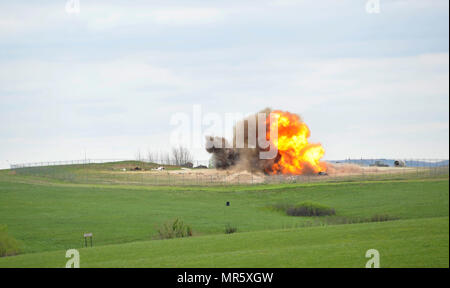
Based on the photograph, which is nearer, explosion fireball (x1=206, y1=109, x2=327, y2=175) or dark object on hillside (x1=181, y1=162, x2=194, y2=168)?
explosion fireball (x1=206, y1=109, x2=327, y2=175)

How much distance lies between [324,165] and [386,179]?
10603mm

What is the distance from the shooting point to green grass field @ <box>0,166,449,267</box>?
72.3ft

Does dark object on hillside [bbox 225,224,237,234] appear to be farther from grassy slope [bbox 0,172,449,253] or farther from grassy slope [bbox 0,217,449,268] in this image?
grassy slope [bbox 0,217,449,268]

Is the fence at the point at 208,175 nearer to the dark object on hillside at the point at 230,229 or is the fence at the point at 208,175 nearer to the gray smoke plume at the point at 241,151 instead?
the gray smoke plume at the point at 241,151

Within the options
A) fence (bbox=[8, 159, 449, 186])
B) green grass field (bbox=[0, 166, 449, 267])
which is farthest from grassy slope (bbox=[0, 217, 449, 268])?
fence (bbox=[8, 159, 449, 186])

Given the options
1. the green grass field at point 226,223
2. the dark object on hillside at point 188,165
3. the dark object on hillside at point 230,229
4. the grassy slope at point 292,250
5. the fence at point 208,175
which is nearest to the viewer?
the grassy slope at point 292,250

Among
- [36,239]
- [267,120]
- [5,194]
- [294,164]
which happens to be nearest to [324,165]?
[294,164]

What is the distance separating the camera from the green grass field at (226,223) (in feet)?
72.3

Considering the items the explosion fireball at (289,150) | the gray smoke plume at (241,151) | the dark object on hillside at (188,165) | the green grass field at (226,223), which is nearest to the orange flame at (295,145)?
the explosion fireball at (289,150)

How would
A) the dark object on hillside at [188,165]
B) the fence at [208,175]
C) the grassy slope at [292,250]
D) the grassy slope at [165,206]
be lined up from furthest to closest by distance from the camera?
the dark object on hillside at [188,165]
the fence at [208,175]
the grassy slope at [165,206]
the grassy slope at [292,250]

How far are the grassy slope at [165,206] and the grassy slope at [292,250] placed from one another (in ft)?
38.0

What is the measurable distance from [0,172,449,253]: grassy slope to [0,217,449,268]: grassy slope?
38.0 ft

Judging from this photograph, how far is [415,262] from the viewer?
19.2 meters
